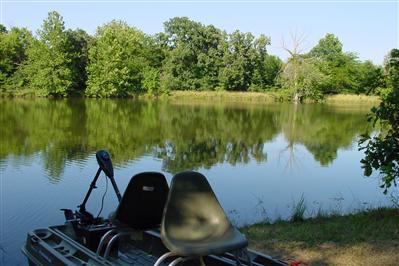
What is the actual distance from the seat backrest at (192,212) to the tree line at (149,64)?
128 feet

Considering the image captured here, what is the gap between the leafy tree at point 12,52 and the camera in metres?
42.1

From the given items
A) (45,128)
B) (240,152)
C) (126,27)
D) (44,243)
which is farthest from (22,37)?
(44,243)

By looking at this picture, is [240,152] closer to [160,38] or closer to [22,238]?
[22,238]

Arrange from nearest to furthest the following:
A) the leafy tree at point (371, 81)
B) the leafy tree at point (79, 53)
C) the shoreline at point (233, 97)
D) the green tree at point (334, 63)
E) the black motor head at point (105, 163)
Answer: the black motor head at point (105, 163)
the leafy tree at point (371, 81)
the leafy tree at point (79, 53)
the shoreline at point (233, 97)
the green tree at point (334, 63)

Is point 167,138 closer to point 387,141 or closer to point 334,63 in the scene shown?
point 387,141

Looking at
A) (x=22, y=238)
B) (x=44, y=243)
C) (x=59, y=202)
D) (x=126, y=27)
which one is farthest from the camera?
(x=126, y=27)

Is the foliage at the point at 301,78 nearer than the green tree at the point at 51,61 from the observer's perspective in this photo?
No

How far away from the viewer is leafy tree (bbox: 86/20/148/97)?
1689 inches

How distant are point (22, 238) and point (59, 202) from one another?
190cm

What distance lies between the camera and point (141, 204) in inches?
166

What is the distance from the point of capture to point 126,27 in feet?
166

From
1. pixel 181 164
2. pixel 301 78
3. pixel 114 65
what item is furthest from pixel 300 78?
pixel 181 164

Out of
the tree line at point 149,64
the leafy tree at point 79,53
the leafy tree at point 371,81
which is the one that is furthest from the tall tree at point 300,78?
the leafy tree at point 371,81

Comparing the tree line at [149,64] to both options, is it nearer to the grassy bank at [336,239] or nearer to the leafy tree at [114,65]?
the leafy tree at [114,65]
